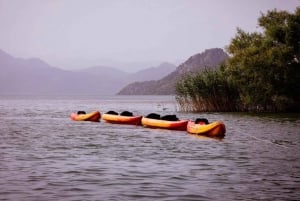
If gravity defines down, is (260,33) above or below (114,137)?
above

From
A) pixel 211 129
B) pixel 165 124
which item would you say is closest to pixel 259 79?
pixel 165 124

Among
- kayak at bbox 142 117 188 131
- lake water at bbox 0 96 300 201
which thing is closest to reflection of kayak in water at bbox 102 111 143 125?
kayak at bbox 142 117 188 131

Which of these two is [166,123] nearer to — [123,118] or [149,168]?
[123,118]

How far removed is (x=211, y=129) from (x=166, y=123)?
6.27 meters

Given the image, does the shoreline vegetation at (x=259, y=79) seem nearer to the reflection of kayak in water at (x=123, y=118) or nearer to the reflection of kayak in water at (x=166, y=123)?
the reflection of kayak in water at (x=123, y=118)

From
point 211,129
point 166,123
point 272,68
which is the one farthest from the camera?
point 272,68

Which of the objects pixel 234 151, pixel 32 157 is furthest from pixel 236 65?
pixel 32 157

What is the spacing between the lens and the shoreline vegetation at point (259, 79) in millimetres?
54625

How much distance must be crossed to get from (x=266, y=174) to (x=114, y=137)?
15.7m

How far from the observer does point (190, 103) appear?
187ft

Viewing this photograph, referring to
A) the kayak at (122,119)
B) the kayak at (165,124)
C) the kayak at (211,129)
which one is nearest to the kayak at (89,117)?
the kayak at (122,119)

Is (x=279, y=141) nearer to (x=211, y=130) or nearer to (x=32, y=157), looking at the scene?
(x=211, y=130)

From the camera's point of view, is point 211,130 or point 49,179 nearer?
point 49,179

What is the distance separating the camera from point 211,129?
30.5m
